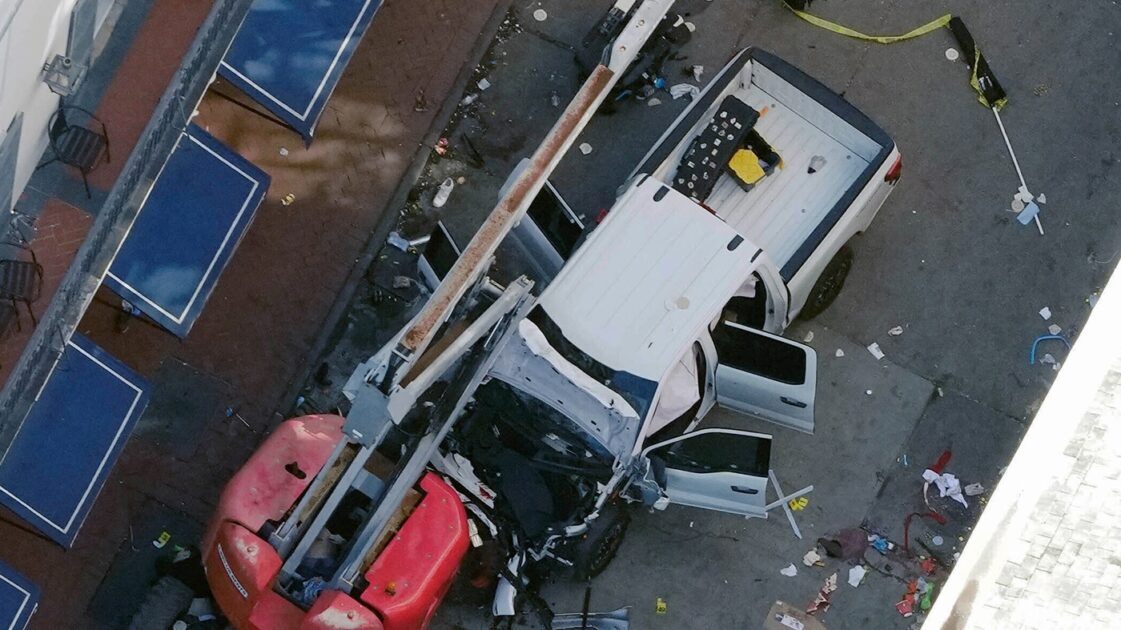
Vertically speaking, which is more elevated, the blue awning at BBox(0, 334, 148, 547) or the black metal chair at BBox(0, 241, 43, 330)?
the black metal chair at BBox(0, 241, 43, 330)

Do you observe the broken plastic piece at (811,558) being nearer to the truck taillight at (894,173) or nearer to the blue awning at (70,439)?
the truck taillight at (894,173)

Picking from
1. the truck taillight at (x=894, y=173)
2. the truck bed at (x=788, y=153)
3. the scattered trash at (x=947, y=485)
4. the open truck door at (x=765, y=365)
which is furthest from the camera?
the scattered trash at (x=947, y=485)

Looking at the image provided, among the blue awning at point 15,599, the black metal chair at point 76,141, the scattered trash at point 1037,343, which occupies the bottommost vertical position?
the blue awning at point 15,599

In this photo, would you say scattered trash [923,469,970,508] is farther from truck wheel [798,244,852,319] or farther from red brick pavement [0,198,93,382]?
red brick pavement [0,198,93,382]

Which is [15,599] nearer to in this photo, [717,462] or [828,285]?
[717,462]

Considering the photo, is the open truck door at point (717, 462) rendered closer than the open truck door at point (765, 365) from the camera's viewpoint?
Yes

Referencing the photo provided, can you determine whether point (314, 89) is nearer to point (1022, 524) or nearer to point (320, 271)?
point (320, 271)

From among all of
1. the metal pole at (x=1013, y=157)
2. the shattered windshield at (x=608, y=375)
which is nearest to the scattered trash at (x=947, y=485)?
the metal pole at (x=1013, y=157)

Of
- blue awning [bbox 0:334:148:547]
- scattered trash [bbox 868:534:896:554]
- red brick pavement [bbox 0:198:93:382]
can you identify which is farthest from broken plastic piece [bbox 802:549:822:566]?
red brick pavement [bbox 0:198:93:382]
